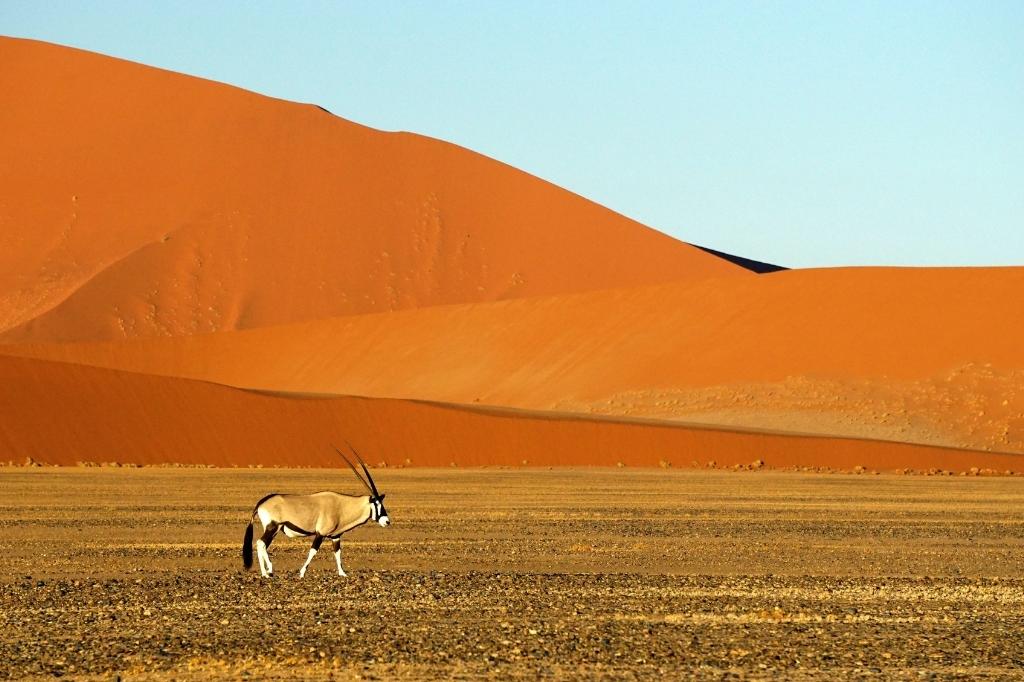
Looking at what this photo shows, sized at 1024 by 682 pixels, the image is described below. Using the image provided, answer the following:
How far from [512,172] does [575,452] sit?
52.1 m

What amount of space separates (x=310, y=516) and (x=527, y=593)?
2.02 m

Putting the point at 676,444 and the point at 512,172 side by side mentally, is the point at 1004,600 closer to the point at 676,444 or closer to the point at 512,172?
the point at 676,444

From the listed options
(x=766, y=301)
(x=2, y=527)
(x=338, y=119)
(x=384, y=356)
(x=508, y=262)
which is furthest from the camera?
(x=338, y=119)

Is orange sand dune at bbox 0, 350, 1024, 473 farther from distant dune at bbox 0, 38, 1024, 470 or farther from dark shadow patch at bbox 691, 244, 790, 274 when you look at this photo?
dark shadow patch at bbox 691, 244, 790, 274

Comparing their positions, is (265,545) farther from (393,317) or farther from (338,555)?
(393,317)

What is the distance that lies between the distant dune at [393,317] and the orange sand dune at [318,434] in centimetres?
9

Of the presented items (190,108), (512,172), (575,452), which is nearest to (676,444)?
(575,452)

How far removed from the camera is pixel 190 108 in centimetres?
10062

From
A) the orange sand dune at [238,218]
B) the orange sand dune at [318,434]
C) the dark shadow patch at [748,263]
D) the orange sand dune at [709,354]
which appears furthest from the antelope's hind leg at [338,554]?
the dark shadow patch at [748,263]

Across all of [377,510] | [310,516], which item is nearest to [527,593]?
[377,510]

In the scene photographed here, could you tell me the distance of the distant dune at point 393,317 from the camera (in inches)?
1937

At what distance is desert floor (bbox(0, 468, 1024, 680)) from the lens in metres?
10.9

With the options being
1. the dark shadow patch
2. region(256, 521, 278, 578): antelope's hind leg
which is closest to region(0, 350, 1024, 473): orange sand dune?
region(256, 521, 278, 578): antelope's hind leg

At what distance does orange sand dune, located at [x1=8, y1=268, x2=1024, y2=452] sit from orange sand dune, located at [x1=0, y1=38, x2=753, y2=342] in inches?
246
